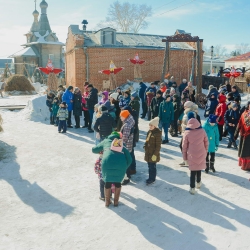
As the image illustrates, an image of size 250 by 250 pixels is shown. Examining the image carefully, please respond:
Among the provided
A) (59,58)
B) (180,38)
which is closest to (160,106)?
(180,38)

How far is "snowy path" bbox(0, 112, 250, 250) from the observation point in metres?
4.05

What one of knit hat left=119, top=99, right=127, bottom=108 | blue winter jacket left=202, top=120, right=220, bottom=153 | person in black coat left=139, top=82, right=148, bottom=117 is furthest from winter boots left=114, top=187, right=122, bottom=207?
person in black coat left=139, top=82, right=148, bottom=117

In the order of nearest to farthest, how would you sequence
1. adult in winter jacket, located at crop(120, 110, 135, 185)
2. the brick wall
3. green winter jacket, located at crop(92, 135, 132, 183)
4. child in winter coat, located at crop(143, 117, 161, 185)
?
green winter jacket, located at crop(92, 135, 132, 183) < child in winter coat, located at crop(143, 117, 161, 185) < adult in winter jacket, located at crop(120, 110, 135, 185) < the brick wall

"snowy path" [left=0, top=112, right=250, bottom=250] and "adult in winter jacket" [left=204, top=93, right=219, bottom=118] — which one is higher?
"adult in winter jacket" [left=204, top=93, right=219, bottom=118]

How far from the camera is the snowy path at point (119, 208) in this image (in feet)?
13.3

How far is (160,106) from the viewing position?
8.77 m

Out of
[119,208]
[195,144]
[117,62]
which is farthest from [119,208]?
[117,62]

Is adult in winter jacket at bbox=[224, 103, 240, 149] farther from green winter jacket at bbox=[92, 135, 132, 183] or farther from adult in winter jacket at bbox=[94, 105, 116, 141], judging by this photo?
green winter jacket at bbox=[92, 135, 132, 183]

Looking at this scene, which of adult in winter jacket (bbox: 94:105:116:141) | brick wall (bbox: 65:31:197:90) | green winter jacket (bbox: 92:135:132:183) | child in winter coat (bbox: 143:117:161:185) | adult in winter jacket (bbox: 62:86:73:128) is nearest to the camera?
green winter jacket (bbox: 92:135:132:183)

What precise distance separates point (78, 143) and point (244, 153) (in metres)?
4.84

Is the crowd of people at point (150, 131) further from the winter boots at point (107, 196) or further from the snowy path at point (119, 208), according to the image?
the snowy path at point (119, 208)

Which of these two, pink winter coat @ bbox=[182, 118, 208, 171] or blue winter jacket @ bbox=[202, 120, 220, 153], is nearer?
pink winter coat @ bbox=[182, 118, 208, 171]

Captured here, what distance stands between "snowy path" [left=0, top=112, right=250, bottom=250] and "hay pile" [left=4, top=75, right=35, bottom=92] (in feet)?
55.8

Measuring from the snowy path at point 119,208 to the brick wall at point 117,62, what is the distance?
11.8m
